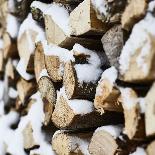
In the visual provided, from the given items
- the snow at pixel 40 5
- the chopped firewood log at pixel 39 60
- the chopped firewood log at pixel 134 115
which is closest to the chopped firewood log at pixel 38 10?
the snow at pixel 40 5

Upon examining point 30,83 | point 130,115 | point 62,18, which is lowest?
point 30,83

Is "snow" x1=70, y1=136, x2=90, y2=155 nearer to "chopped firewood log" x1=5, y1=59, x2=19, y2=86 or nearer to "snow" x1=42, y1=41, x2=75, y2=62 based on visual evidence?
"snow" x1=42, y1=41, x2=75, y2=62

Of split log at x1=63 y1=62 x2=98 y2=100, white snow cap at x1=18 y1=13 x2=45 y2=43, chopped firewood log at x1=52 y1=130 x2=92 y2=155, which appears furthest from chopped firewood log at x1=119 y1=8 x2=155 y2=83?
white snow cap at x1=18 y1=13 x2=45 y2=43

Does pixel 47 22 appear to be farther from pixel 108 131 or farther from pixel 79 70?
pixel 108 131

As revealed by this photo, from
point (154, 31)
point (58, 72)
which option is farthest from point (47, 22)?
point (154, 31)

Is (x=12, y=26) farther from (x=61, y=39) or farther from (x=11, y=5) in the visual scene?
(x=61, y=39)

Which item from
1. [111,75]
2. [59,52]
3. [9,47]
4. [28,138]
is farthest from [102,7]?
[9,47]

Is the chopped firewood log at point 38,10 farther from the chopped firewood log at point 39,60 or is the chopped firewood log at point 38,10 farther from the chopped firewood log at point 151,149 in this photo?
Answer: the chopped firewood log at point 151,149
